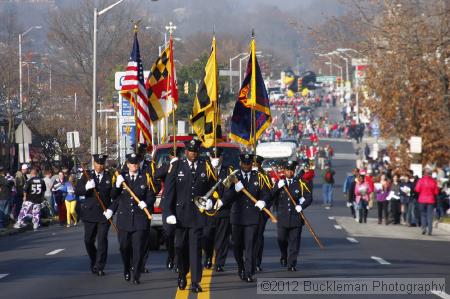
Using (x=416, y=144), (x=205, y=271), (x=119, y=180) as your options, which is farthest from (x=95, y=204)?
(x=416, y=144)

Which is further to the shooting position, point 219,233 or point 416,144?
point 416,144

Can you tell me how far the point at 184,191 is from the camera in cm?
1825

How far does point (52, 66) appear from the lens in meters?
96.0

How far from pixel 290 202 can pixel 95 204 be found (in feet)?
10.9

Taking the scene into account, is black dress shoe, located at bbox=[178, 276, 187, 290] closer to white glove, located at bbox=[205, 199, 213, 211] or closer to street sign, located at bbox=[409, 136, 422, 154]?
white glove, located at bbox=[205, 199, 213, 211]

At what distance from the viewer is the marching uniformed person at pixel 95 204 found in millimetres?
20812

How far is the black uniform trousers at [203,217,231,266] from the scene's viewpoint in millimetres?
21172

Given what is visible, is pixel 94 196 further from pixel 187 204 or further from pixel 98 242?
pixel 187 204

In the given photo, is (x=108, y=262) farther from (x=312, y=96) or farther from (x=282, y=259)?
(x=312, y=96)

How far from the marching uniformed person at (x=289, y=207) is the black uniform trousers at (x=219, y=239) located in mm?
903

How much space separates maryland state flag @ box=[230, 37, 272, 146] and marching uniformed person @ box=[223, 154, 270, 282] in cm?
448

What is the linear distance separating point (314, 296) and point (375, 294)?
870 mm

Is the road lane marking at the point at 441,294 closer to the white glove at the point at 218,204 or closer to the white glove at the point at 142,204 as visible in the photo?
the white glove at the point at 218,204

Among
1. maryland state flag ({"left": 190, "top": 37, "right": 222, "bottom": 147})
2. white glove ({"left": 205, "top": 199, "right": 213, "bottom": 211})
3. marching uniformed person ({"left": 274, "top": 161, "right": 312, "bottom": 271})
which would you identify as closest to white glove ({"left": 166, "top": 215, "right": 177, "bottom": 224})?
white glove ({"left": 205, "top": 199, "right": 213, "bottom": 211})
